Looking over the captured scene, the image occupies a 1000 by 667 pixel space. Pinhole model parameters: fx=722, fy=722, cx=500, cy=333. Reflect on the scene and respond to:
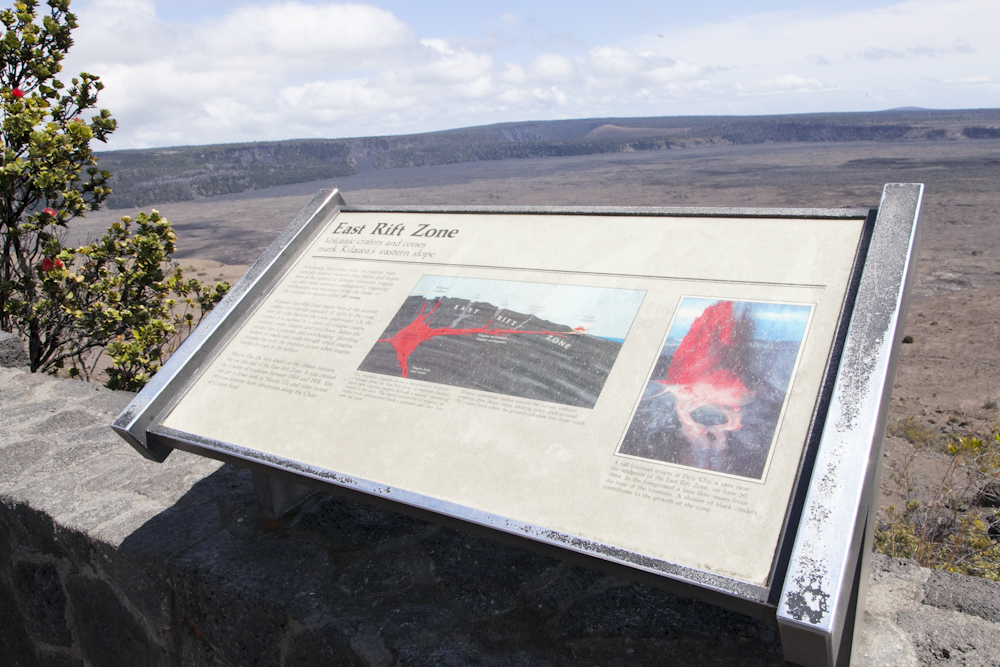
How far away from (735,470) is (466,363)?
22.2 inches

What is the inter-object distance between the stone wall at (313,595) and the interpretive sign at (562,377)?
32 cm

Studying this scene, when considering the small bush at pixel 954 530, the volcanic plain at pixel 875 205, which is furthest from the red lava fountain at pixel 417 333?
the small bush at pixel 954 530

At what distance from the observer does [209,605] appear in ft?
5.24

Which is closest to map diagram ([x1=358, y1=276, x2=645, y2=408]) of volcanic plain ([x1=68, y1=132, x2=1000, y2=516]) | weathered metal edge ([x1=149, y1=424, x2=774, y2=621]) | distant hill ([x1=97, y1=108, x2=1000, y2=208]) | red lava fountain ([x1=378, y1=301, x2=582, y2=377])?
red lava fountain ([x1=378, y1=301, x2=582, y2=377])

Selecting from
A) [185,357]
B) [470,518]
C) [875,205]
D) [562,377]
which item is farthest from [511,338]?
[875,205]

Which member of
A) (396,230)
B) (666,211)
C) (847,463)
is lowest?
(847,463)

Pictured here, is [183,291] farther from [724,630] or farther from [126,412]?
[724,630]

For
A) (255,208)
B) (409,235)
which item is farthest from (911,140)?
(409,235)

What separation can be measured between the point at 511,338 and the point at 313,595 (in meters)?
0.69

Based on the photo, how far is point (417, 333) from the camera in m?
1.53

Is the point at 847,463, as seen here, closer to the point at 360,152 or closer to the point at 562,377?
the point at 562,377

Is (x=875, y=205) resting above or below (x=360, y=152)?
below

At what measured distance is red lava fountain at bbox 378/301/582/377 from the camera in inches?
58.1

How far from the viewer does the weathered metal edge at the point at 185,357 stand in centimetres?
157
